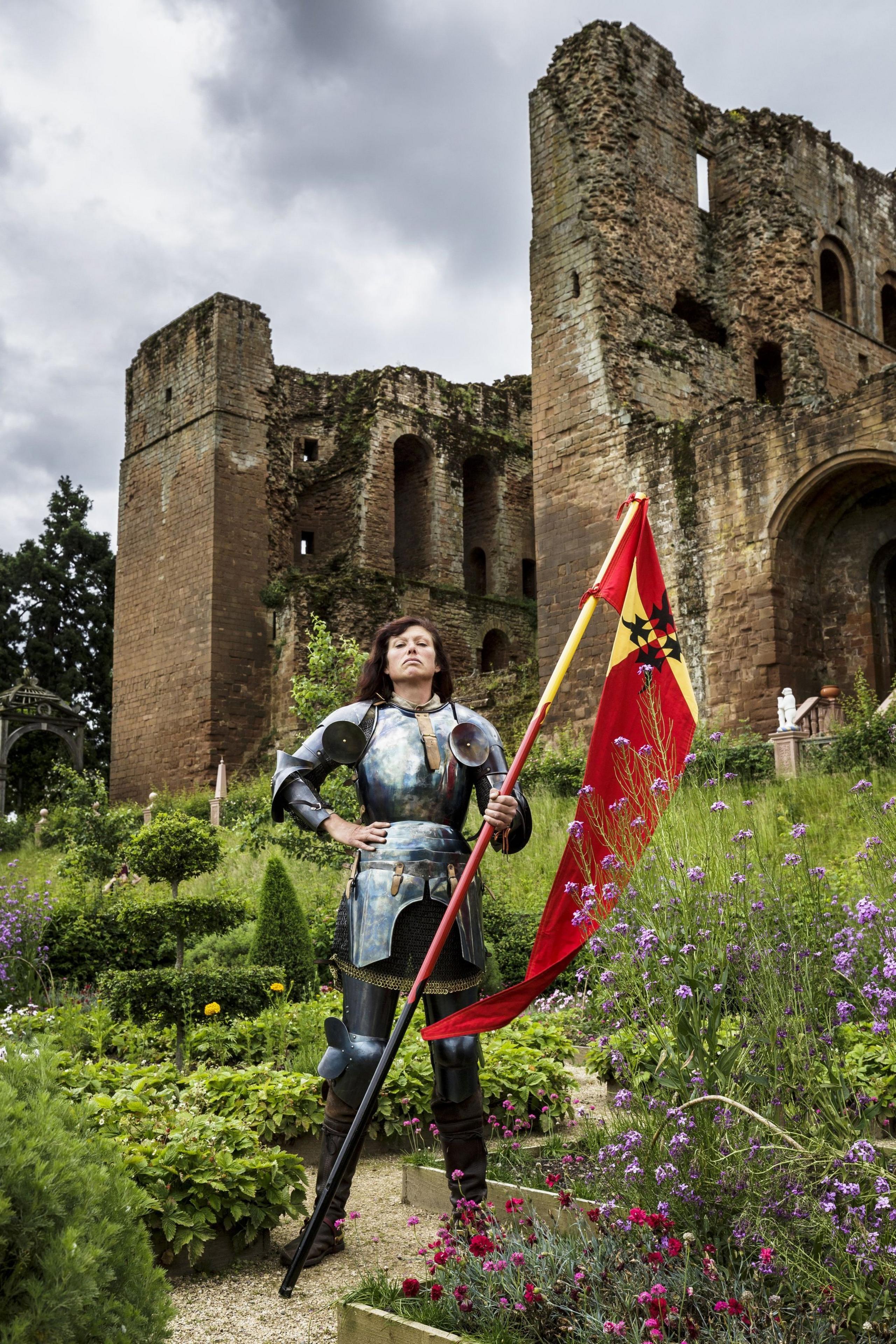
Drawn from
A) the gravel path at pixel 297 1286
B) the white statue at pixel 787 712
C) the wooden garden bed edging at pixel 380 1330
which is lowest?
the gravel path at pixel 297 1286

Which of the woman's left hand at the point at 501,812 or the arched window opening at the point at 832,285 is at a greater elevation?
the arched window opening at the point at 832,285

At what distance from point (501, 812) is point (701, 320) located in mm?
17611

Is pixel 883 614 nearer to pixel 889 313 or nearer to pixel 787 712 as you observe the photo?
pixel 787 712

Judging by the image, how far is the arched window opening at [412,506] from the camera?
24578 millimetres

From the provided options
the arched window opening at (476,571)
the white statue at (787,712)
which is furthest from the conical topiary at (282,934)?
the arched window opening at (476,571)

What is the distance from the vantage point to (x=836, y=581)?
50.3ft

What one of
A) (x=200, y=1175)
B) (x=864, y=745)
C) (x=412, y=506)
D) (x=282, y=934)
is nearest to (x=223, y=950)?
(x=282, y=934)

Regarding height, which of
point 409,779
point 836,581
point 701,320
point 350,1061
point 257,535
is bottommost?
point 350,1061

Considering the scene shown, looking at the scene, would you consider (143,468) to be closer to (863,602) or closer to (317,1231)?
(863,602)

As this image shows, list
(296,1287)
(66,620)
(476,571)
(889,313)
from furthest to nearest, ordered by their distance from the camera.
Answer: (66,620) < (476,571) < (889,313) < (296,1287)

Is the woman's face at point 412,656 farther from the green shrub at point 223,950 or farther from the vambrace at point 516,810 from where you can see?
the green shrub at point 223,950

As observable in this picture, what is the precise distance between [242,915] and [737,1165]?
6281 millimetres

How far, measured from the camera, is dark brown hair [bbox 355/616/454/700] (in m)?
4.11

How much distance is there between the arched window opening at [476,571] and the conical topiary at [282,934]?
61.2ft
